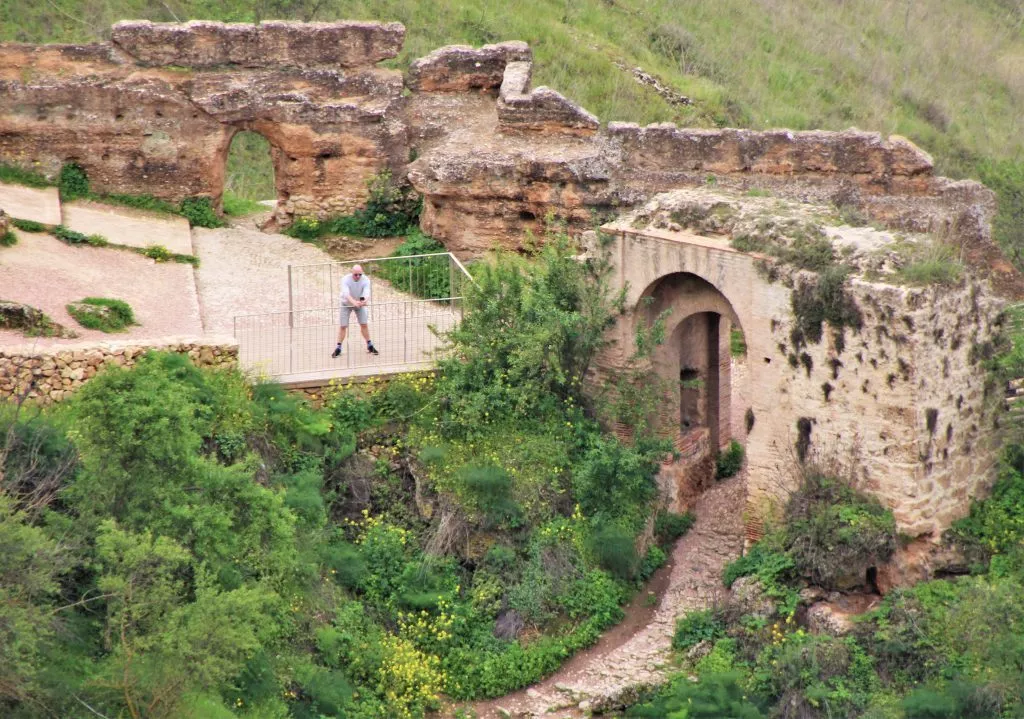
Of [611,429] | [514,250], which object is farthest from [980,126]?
[611,429]

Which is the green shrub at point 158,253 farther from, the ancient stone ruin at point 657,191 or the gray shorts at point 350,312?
the gray shorts at point 350,312

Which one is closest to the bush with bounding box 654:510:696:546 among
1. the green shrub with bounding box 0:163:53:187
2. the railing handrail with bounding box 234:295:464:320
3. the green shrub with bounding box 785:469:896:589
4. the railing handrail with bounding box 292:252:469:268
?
the green shrub with bounding box 785:469:896:589

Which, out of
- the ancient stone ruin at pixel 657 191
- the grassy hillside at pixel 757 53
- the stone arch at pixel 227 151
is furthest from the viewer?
the grassy hillside at pixel 757 53

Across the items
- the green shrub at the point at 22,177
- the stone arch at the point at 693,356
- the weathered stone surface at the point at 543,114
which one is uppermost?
the weathered stone surface at the point at 543,114

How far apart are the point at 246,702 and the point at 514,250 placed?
854cm

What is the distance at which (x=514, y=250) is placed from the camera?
22281mm

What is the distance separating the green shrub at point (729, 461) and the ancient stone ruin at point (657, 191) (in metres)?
0.16

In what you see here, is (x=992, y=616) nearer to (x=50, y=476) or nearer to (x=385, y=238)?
(x=50, y=476)

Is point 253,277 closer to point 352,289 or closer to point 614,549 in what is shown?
point 352,289

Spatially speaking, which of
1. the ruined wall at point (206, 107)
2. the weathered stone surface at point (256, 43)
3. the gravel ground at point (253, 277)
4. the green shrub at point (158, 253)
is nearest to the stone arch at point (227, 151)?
the ruined wall at point (206, 107)

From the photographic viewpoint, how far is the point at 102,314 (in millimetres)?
19344

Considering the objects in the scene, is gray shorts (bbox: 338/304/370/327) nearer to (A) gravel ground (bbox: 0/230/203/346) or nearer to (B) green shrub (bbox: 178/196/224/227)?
(A) gravel ground (bbox: 0/230/203/346)

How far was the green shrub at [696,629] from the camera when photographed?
57.3ft

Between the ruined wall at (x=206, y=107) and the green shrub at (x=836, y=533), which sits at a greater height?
the ruined wall at (x=206, y=107)
